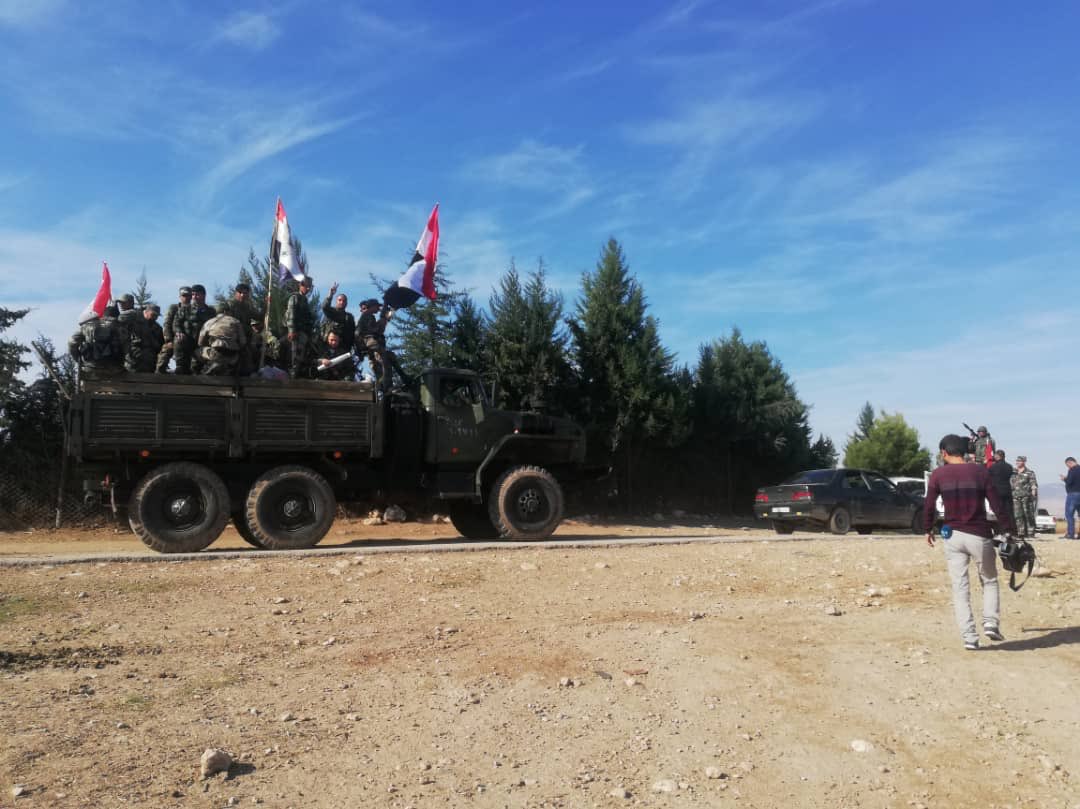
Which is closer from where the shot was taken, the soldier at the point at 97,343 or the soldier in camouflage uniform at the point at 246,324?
the soldier at the point at 97,343

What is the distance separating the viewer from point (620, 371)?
2034 centimetres

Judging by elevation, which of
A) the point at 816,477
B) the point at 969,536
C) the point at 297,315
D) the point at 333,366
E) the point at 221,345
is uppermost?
the point at 297,315

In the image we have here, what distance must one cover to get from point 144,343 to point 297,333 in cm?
213

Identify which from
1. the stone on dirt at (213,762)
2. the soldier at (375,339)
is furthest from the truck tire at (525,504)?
the stone on dirt at (213,762)

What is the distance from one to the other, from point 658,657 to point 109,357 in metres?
8.95

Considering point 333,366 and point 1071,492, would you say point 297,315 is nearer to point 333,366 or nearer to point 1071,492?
point 333,366

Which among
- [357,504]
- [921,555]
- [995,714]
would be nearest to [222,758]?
[995,714]

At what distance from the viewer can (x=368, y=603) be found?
8008 mm

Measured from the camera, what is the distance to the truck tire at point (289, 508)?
11.8 m

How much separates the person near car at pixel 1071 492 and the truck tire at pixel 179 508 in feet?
48.5

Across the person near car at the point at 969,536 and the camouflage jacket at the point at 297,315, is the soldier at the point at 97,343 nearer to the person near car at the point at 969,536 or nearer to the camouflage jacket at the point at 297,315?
the camouflage jacket at the point at 297,315

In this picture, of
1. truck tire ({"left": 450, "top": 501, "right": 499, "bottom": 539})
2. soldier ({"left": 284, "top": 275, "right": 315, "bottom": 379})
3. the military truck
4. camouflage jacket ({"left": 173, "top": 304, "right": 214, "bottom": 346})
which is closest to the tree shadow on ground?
the military truck

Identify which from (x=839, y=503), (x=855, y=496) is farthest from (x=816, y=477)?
(x=855, y=496)

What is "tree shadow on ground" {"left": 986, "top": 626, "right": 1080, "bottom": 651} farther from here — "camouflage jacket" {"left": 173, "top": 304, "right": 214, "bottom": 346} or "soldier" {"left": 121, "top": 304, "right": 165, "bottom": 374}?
"soldier" {"left": 121, "top": 304, "right": 165, "bottom": 374}
